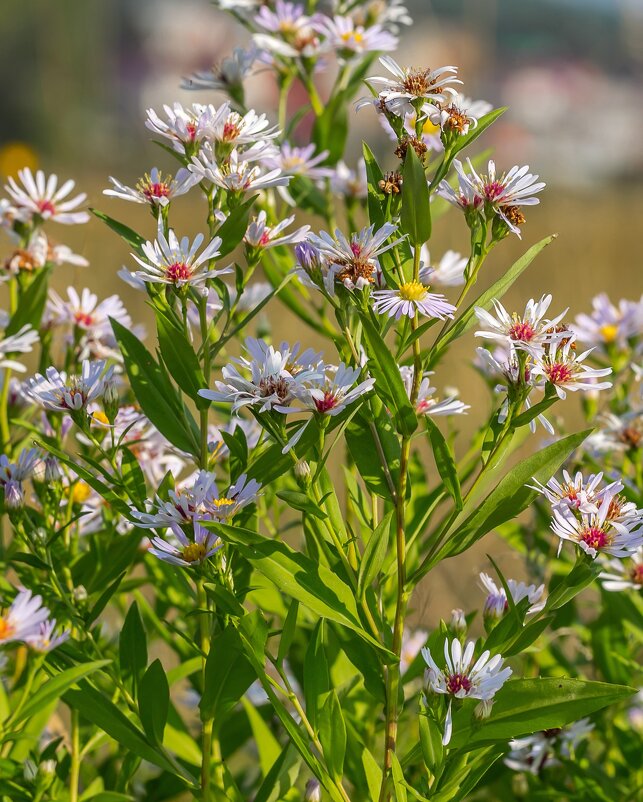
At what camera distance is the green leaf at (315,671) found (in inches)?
27.6

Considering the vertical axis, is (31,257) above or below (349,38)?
below

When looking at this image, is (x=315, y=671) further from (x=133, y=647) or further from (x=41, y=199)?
(x=41, y=199)

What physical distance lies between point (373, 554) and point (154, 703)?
0.21 meters

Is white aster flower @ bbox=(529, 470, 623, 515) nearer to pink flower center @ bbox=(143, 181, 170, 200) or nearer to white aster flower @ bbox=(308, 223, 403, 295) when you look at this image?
white aster flower @ bbox=(308, 223, 403, 295)

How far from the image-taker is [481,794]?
1150 mm

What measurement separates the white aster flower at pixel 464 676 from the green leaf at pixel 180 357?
0.72 ft

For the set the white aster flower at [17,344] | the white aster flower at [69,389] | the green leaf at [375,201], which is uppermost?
the green leaf at [375,201]

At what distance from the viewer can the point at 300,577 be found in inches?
25.3

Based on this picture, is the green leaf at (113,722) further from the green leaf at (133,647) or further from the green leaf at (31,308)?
the green leaf at (31,308)

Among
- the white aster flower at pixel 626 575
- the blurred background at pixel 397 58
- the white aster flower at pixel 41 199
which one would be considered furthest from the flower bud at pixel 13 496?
the blurred background at pixel 397 58

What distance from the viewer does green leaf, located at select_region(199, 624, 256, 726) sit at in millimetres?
695

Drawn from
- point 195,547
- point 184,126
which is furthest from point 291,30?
point 195,547

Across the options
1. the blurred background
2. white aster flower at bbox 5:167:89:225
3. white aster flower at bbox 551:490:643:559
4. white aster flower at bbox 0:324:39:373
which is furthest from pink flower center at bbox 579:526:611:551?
the blurred background

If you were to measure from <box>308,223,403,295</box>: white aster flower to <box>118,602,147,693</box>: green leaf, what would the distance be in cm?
30
